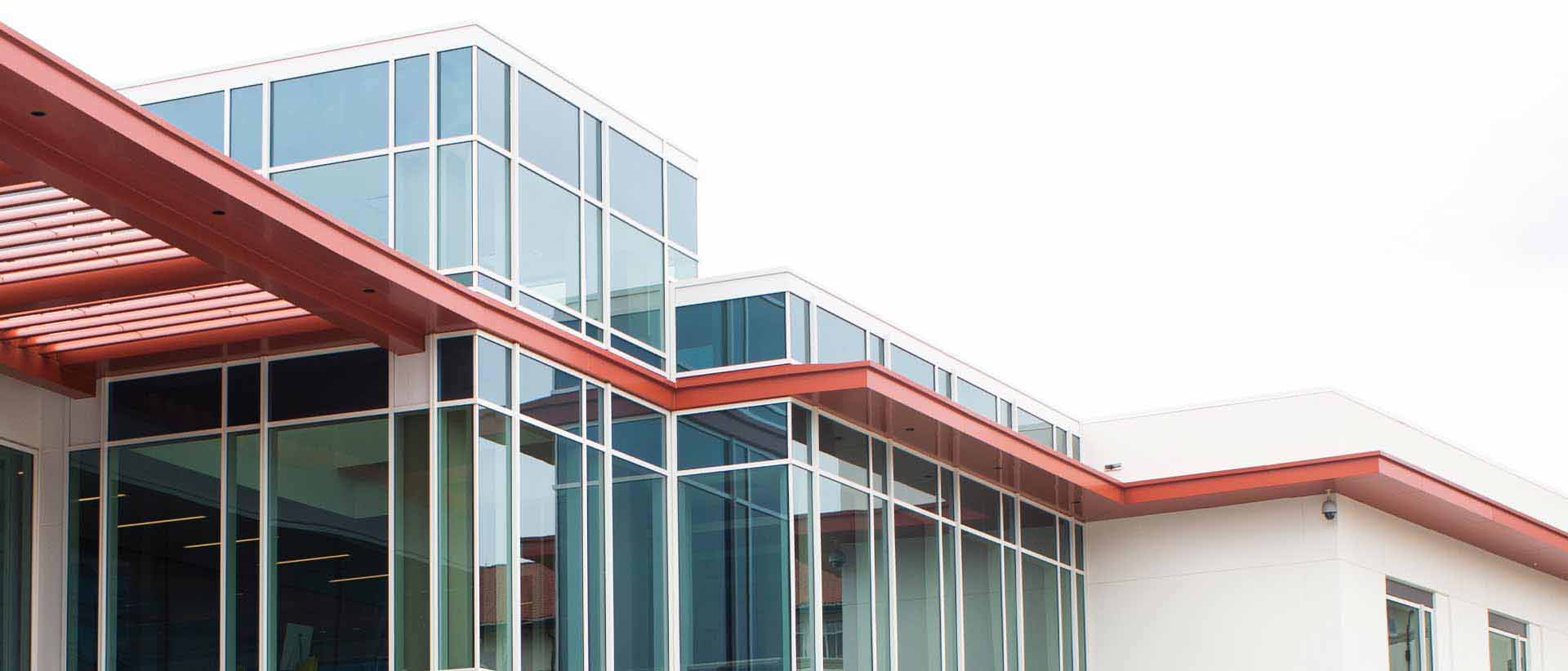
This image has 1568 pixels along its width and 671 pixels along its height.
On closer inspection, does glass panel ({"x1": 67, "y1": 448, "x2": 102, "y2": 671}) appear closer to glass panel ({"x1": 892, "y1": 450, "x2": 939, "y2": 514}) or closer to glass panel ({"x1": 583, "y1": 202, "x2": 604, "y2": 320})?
glass panel ({"x1": 583, "y1": 202, "x2": 604, "y2": 320})

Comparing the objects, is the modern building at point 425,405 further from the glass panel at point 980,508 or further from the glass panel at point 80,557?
the glass panel at point 980,508

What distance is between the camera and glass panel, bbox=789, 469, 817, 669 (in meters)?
21.1

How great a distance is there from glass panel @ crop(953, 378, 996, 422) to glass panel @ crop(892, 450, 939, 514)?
6.70 ft

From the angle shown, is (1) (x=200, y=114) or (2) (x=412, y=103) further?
(1) (x=200, y=114)

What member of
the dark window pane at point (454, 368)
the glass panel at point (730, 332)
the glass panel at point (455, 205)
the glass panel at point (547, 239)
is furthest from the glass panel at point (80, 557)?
the glass panel at point (730, 332)

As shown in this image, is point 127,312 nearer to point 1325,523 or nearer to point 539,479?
point 539,479

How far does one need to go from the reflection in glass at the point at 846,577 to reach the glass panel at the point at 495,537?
413cm

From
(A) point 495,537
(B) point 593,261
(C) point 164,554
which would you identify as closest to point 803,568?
(B) point 593,261

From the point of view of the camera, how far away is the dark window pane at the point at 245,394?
62.7 feet

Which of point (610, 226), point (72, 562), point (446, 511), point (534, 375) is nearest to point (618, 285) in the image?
point (610, 226)

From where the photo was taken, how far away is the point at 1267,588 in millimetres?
26891

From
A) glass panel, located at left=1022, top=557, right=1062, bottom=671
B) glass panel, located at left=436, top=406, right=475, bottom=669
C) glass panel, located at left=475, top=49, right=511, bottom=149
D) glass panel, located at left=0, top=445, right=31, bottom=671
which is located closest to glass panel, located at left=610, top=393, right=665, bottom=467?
glass panel, located at left=436, top=406, right=475, bottom=669

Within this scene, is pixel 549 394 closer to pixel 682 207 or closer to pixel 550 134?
pixel 550 134

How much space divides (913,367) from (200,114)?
28.8 feet
